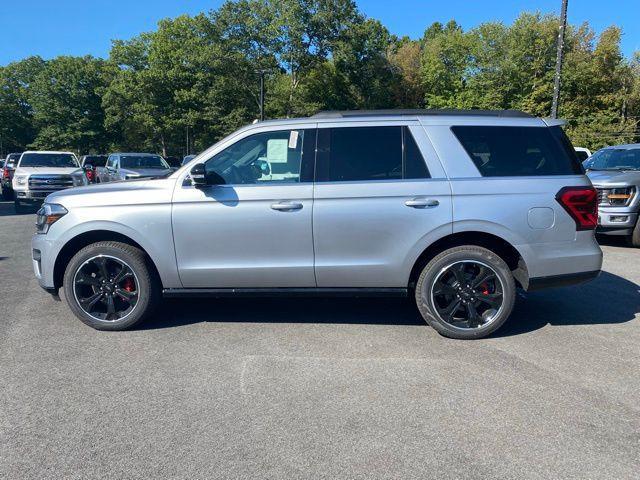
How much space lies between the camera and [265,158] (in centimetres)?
504

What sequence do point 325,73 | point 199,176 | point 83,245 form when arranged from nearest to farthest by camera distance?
1. point 199,176
2. point 83,245
3. point 325,73

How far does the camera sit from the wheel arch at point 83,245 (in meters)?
5.12

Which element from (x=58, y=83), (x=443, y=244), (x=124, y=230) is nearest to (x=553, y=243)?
(x=443, y=244)

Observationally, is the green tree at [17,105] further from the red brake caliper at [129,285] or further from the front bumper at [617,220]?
the red brake caliper at [129,285]

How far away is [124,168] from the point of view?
1673cm

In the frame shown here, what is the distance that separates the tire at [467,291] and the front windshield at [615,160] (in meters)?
7.85

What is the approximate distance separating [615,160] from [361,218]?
9.15 meters

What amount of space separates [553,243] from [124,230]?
156 inches

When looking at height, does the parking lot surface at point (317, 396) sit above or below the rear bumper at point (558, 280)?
below

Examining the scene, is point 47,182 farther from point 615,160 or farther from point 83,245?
point 615,160

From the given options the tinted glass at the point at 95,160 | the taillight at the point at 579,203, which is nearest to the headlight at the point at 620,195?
the taillight at the point at 579,203

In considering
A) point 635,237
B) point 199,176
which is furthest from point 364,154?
point 635,237

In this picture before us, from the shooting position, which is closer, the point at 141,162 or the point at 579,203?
the point at 579,203

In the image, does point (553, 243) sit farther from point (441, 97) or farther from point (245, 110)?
point (441, 97)
